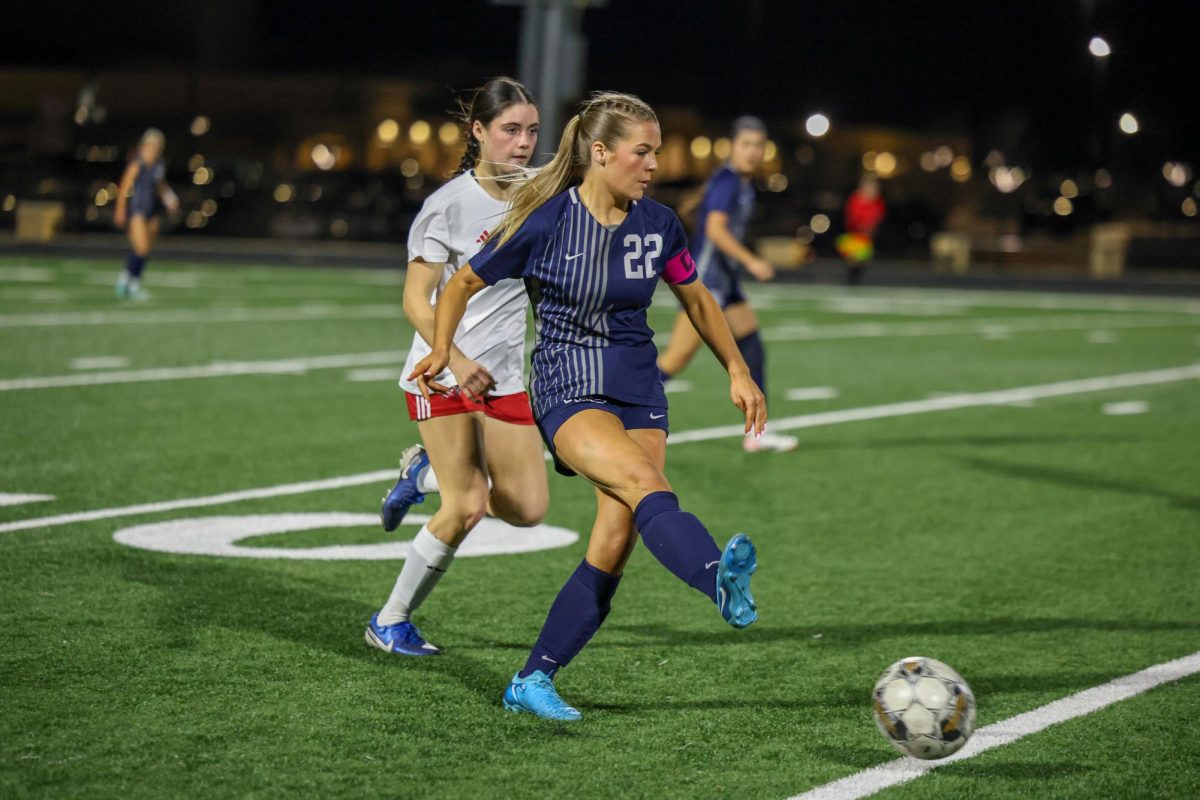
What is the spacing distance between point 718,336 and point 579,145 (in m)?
0.74

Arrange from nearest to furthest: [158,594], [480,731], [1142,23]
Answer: [480,731] → [158,594] → [1142,23]

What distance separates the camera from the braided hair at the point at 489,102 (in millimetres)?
5883

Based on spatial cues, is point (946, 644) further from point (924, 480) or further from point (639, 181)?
point (924, 480)

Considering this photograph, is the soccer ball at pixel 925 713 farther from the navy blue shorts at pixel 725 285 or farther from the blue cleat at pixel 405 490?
the navy blue shorts at pixel 725 285

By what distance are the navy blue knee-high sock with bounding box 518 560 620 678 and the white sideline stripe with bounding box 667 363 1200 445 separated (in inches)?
251

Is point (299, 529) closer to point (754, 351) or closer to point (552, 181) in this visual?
point (552, 181)

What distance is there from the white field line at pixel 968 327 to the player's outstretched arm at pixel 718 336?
15.3 meters

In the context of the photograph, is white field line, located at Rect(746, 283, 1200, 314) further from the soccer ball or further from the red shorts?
the soccer ball

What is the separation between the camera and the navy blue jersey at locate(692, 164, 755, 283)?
38.3 feet

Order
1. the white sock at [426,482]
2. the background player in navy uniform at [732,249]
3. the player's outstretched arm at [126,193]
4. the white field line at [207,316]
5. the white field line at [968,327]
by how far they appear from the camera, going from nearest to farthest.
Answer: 1. the white sock at [426,482]
2. the background player in navy uniform at [732,249]
3. the white field line at [207,316]
4. the white field line at [968,327]
5. the player's outstretched arm at [126,193]

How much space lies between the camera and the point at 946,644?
6.34 metres

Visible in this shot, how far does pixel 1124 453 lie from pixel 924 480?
81.5 inches

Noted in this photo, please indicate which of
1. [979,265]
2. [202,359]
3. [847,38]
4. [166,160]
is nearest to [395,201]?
[166,160]

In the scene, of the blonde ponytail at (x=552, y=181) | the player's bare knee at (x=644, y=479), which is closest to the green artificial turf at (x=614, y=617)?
the player's bare knee at (x=644, y=479)
